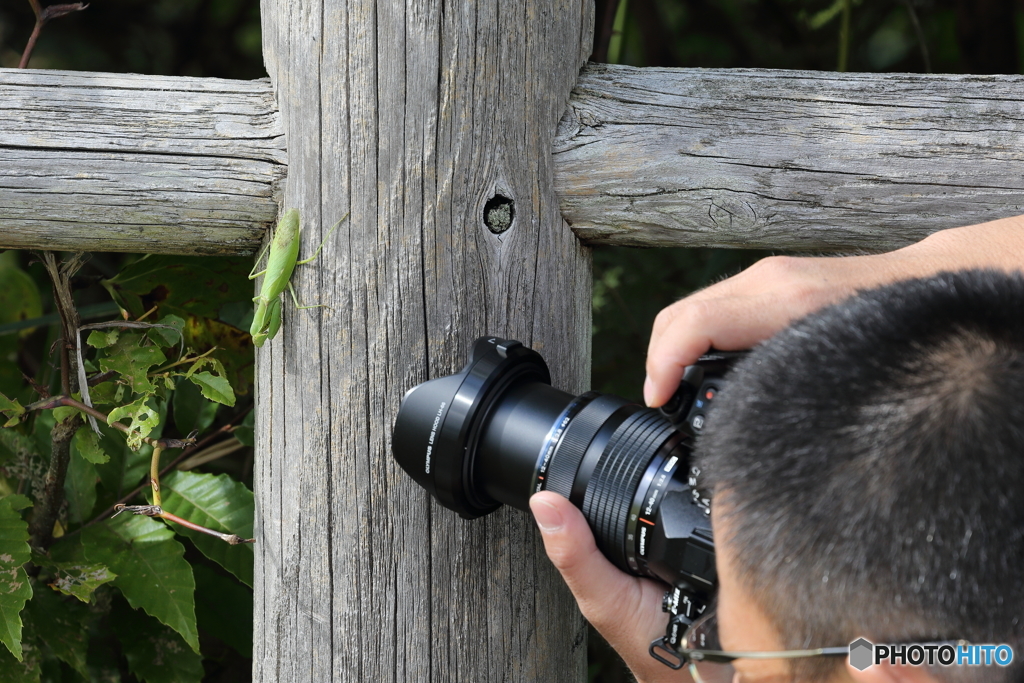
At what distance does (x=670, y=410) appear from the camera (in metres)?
0.81

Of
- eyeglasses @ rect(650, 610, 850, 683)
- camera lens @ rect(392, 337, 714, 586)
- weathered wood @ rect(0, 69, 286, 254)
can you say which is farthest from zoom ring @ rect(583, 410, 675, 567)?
weathered wood @ rect(0, 69, 286, 254)

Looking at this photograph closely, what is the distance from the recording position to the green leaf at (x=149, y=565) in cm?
115

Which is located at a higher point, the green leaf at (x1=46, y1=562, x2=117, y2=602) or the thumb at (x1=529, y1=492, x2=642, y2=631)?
the thumb at (x1=529, y1=492, x2=642, y2=631)

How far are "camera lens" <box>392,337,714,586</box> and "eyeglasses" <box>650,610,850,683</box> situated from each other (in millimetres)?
85

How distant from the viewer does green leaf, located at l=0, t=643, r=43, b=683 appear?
1173mm

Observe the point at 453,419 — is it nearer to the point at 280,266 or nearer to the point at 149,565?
the point at 280,266

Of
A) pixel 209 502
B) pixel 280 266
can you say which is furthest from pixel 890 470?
pixel 209 502

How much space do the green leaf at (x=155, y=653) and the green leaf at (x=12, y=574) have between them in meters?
0.33

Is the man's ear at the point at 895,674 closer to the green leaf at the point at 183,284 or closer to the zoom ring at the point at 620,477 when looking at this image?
the zoom ring at the point at 620,477

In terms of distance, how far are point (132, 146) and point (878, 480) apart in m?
0.87

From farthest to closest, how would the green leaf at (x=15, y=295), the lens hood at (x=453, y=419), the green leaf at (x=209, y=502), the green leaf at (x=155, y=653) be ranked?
the green leaf at (x=15, y=295)
the green leaf at (x=155, y=653)
the green leaf at (x=209, y=502)
the lens hood at (x=453, y=419)

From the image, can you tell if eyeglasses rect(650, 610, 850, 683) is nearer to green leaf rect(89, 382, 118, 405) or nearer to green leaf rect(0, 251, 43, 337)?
green leaf rect(89, 382, 118, 405)

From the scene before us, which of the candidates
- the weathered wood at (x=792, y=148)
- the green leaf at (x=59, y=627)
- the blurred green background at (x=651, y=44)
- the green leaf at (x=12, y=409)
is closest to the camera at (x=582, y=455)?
the weathered wood at (x=792, y=148)

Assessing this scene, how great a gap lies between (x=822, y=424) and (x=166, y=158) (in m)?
0.78
